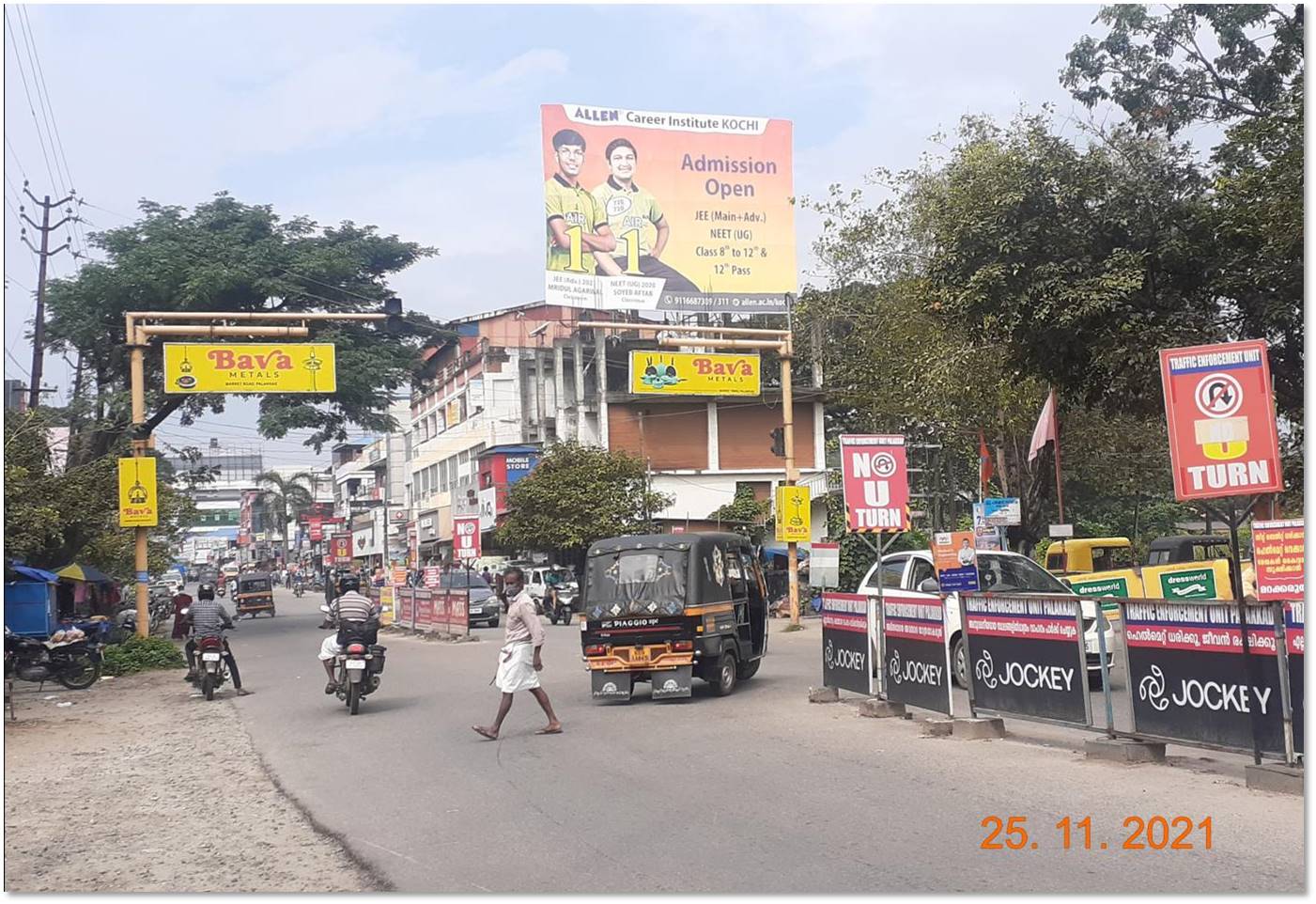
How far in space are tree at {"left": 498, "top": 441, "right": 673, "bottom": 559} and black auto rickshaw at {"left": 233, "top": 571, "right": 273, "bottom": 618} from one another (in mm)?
9942

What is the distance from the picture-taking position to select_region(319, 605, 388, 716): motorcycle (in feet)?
52.5

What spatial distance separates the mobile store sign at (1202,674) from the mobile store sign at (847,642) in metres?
4.43

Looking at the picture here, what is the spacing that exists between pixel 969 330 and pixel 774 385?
35.3 m

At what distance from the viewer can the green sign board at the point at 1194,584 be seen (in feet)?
62.2

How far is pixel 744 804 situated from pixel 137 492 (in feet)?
59.1

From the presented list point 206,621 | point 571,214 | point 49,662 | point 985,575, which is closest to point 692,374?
point 985,575

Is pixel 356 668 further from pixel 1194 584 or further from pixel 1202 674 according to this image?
pixel 1194 584

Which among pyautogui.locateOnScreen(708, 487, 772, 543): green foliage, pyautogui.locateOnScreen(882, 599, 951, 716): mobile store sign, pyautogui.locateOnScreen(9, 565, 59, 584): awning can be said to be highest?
pyautogui.locateOnScreen(708, 487, 772, 543): green foliage

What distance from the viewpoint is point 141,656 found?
79.8ft

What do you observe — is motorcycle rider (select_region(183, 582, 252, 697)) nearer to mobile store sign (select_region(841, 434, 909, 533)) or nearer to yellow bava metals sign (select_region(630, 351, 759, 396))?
mobile store sign (select_region(841, 434, 909, 533))

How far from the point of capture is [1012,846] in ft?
23.6

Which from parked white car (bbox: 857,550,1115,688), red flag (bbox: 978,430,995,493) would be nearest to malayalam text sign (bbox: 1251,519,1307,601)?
parked white car (bbox: 857,550,1115,688)

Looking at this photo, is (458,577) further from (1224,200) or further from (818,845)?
(818,845)

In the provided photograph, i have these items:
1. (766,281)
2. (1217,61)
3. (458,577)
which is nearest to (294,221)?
(458,577)
